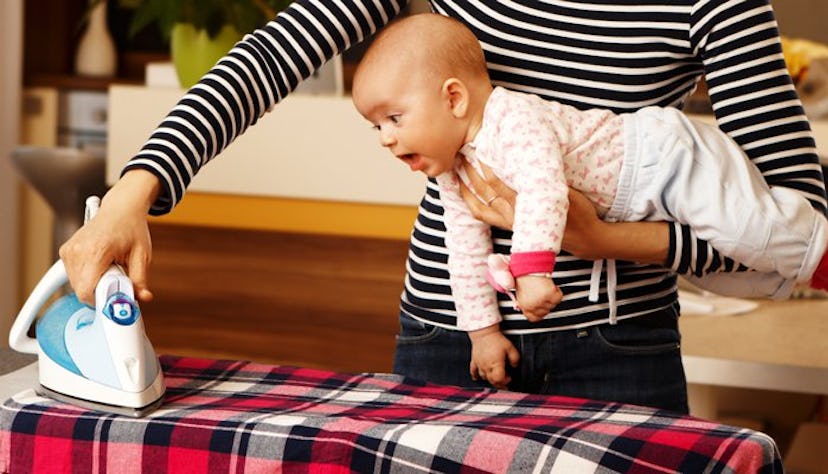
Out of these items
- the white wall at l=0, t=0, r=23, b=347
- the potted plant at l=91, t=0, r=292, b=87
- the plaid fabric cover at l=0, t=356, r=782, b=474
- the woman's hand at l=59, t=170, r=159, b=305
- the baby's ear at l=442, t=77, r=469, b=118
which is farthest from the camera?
the white wall at l=0, t=0, r=23, b=347

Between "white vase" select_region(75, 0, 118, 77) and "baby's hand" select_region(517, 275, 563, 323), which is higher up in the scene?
"white vase" select_region(75, 0, 118, 77)

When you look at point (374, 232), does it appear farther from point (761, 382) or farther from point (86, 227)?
point (86, 227)

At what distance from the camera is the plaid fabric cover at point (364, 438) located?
89 cm

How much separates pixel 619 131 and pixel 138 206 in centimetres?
43

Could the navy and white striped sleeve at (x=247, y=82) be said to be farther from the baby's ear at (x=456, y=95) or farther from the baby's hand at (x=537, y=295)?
the baby's hand at (x=537, y=295)

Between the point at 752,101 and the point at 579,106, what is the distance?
0.51ft

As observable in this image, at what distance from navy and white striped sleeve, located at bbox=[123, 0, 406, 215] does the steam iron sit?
120 millimetres

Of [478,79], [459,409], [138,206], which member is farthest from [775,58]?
[138,206]

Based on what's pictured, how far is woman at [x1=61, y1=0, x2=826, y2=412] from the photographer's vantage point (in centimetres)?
108

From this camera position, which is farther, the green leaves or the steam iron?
the green leaves

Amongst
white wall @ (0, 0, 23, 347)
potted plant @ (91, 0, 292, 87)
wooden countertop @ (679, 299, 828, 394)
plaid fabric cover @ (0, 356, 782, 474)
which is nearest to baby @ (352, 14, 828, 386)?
plaid fabric cover @ (0, 356, 782, 474)

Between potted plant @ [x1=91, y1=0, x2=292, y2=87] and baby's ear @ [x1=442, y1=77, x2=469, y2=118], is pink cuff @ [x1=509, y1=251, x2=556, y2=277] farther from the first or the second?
potted plant @ [x1=91, y1=0, x2=292, y2=87]

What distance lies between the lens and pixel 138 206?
1.04m

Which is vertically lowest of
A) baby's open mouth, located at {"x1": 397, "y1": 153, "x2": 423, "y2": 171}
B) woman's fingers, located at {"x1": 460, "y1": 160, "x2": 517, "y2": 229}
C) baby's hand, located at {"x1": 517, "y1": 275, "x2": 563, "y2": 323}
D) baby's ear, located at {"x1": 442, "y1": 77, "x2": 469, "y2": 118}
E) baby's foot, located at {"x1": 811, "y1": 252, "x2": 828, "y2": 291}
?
baby's hand, located at {"x1": 517, "y1": 275, "x2": 563, "y2": 323}
